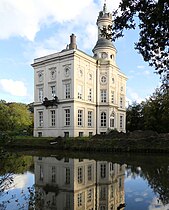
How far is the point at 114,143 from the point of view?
2941 cm

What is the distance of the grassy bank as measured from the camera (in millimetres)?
27844

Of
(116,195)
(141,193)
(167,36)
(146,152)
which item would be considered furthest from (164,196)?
(146,152)

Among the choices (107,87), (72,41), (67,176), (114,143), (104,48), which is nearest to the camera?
(67,176)

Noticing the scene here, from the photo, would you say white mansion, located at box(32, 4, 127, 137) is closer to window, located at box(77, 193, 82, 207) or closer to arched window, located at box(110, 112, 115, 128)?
arched window, located at box(110, 112, 115, 128)

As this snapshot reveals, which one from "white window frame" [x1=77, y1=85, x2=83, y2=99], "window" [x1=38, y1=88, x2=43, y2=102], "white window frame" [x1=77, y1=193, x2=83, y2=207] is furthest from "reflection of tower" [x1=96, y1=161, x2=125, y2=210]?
"window" [x1=38, y1=88, x2=43, y2=102]

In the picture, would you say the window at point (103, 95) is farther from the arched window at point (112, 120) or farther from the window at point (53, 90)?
the window at point (53, 90)

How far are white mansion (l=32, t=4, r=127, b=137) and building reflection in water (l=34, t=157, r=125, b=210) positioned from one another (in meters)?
23.7

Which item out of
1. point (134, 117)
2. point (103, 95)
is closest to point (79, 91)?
point (103, 95)

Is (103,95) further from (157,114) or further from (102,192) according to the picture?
(102,192)

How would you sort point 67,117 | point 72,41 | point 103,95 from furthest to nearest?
point 72,41 < point 103,95 < point 67,117

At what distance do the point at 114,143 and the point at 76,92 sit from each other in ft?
41.4

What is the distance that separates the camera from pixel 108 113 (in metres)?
43.1

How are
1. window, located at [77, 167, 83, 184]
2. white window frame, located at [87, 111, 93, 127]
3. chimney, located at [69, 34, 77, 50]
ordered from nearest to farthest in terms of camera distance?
1. window, located at [77, 167, 83, 184]
2. white window frame, located at [87, 111, 93, 127]
3. chimney, located at [69, 34, 77, 50]

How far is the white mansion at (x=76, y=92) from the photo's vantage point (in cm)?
3950
